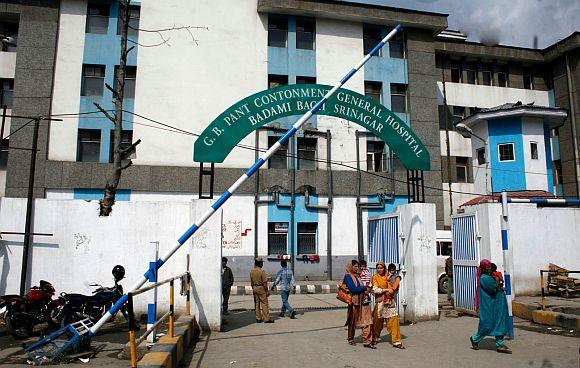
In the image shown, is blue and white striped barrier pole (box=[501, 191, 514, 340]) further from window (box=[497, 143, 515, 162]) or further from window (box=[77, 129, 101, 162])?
window (box=[77, 129, 101, 162])

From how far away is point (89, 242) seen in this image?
10.8m

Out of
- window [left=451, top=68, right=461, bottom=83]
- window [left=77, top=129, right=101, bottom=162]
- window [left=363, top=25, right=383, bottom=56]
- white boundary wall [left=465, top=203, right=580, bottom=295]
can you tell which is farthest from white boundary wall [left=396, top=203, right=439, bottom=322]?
window [left=451, top=68, right=461, bottom=83]

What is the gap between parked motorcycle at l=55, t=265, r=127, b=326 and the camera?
912 cm

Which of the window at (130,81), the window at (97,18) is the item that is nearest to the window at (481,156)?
the window at (130,81)

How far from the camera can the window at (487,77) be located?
3173cm

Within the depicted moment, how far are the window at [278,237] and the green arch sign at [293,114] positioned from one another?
40.0 ft

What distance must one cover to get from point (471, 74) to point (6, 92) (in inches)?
1156

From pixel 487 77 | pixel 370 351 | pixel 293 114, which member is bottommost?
pixel 370 351

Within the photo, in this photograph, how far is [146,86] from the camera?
76.7 feet

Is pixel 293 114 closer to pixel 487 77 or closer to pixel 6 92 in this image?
pixel 6 92

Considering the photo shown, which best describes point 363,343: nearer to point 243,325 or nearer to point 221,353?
point 221,353

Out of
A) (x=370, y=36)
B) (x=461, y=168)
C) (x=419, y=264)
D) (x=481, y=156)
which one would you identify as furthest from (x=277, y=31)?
(x=419, y=264)

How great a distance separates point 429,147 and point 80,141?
1952 cm

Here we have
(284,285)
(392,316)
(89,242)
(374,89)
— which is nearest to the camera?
(392,316)
